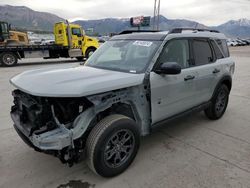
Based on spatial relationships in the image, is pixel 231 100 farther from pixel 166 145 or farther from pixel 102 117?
pixel 102 117

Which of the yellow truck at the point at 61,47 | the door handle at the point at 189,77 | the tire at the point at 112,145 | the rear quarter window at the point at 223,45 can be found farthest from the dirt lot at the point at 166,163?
the yellow truck at the point at 61,47

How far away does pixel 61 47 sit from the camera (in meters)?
17.1

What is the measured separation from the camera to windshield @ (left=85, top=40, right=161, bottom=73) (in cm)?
329

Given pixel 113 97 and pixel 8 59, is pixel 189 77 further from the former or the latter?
pixel 8 59

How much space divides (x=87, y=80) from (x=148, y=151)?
62.1 inches

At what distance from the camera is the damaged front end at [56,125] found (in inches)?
97.4

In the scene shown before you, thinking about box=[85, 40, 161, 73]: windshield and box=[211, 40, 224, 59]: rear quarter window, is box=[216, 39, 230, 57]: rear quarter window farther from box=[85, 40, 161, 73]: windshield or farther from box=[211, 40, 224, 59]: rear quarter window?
box=[85, 40, 161, 73]: windshield

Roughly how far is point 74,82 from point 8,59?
1447cm

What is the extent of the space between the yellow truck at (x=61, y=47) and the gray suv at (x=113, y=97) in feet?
41.0

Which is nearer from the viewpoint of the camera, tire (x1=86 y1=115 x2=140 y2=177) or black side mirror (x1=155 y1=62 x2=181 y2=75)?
tire (x1=86 y1=115 x2=140 y2=177)

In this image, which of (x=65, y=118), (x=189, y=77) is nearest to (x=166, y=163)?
(x=189, y=77)

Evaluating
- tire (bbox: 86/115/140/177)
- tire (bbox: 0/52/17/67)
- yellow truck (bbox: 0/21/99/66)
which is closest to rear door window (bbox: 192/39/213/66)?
tire (bbox: 86/115/140/177)

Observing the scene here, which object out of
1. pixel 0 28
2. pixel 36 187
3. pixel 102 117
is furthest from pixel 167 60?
pixel 0 28

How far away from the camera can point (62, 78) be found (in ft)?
9.18
